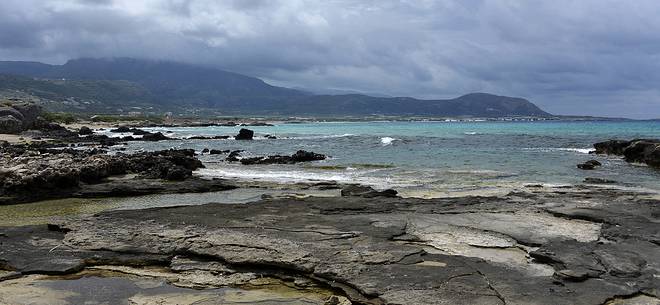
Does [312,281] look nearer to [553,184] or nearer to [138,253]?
[138,253]

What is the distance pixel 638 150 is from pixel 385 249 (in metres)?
37.3

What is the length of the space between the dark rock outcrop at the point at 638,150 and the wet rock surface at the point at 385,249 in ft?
79.9

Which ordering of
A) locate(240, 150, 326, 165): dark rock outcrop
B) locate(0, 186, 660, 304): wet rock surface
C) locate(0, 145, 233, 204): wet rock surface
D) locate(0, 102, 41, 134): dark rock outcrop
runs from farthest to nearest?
locate(0, 102, 41, 134): dark rock outcrop
locate(240, 150, 326, 165): dark rock outcrop
locate(0, 145, 233, 204): wet rock surface
locate(0, 186, 660, 304): wet rock surface

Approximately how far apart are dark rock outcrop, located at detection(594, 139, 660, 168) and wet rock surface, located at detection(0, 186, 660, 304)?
24.3m

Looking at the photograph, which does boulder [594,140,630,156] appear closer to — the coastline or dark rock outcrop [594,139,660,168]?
dark rock outcrop [594,139,660,168]

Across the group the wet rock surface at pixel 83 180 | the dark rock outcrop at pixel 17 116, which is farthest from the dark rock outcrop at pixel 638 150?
the dark rock outcrop at pixel 17 116

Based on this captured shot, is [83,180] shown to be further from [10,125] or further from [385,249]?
[10,125]

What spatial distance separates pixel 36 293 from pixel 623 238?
40.7ft

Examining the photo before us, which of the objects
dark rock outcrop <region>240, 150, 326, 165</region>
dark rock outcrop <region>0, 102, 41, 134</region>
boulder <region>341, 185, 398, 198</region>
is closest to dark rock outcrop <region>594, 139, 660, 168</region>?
dark rock outcrop <region>240, 150, 326, 165</region>

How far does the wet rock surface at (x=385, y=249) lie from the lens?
859 centimetres

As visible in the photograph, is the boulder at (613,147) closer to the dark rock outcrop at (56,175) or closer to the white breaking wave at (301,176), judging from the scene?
the white breaking wave at (301,176)

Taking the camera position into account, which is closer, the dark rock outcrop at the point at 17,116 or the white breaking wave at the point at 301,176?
the white breaking wave at the point at 301,176

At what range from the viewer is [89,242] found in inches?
448

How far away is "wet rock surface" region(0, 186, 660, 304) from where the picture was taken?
338 inches
